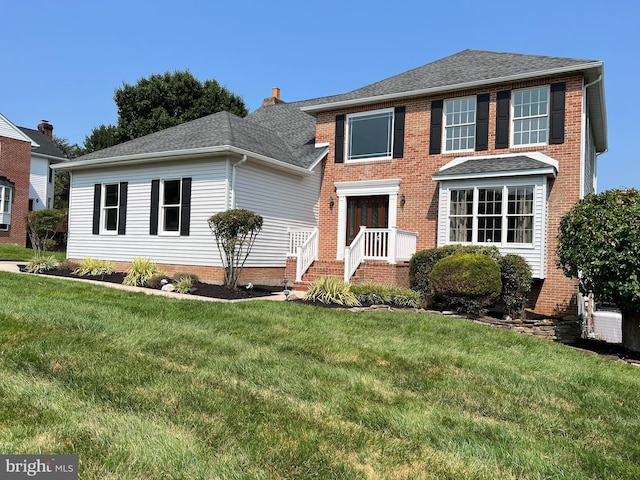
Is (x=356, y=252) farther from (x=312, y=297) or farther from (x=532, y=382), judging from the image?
(x=532, y=382)

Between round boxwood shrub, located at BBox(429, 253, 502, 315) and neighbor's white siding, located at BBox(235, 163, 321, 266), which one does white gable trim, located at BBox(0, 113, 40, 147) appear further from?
round boxwood shrub, located at BBox(429, 253, 502, 315)

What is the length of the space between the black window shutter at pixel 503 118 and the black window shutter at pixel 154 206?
948cm

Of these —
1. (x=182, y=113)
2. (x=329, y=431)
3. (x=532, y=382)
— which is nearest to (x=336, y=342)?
(x=532, y=382)

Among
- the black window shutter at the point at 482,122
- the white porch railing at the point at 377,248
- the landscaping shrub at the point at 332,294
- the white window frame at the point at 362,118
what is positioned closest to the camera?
the landscaping shrub at the point at 332,294

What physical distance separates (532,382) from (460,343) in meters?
1.58

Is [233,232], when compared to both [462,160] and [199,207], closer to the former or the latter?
[199,207]

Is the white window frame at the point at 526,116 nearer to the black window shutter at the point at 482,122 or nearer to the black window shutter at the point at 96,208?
the black window shutter at the point at 482,122

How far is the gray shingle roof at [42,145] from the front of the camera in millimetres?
32531

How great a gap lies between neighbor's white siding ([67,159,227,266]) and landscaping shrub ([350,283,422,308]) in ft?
15.1

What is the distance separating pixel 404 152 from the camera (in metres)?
14.1

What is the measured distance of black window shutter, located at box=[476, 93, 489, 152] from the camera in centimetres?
1274

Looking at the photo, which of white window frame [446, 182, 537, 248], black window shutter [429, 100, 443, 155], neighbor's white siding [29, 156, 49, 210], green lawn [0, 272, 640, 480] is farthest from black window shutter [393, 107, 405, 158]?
neighbor's white siding [29, 156, 49, 210]

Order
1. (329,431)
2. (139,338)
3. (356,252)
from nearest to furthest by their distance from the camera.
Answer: (329,431), (139,338), (356,252)

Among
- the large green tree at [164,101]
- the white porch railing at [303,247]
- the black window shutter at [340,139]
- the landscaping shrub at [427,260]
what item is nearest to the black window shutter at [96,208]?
the white porch railing at [303,247]
